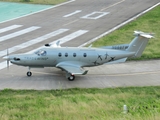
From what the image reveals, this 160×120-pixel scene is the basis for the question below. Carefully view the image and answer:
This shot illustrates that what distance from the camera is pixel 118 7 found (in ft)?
165

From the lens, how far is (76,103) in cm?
1516

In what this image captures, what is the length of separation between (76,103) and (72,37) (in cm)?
1920

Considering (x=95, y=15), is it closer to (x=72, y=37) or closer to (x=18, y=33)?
(x=72, y=37)

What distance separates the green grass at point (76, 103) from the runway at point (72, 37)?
1.37 meters

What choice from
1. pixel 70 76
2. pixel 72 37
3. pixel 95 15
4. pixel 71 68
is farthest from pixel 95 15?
pixel 70 76

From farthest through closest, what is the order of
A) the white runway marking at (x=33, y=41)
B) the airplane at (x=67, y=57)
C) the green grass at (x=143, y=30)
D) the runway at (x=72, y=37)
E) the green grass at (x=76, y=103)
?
the white runway marking at (x=33, y=41), the green grass at (x=143, y=30), the airplane at (x=67, y=57), the runway at (x=72, y=37), the green grass at (x=76, y=103)

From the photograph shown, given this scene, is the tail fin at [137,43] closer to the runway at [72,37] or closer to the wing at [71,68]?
the runway at [72,37]

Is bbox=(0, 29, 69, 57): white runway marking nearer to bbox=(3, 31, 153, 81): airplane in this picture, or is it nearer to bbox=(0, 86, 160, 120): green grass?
bbox=(3, 31, 153, 81): airplane

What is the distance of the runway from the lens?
69.5ft

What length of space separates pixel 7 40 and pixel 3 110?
18986mm

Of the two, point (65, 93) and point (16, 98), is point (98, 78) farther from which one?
point (16, 98)

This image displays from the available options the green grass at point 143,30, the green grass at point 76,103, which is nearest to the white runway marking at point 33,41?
the green grass at point 143,30

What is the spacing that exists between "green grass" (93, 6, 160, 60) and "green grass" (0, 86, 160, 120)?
8.18 meters

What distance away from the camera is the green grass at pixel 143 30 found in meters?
27.4
